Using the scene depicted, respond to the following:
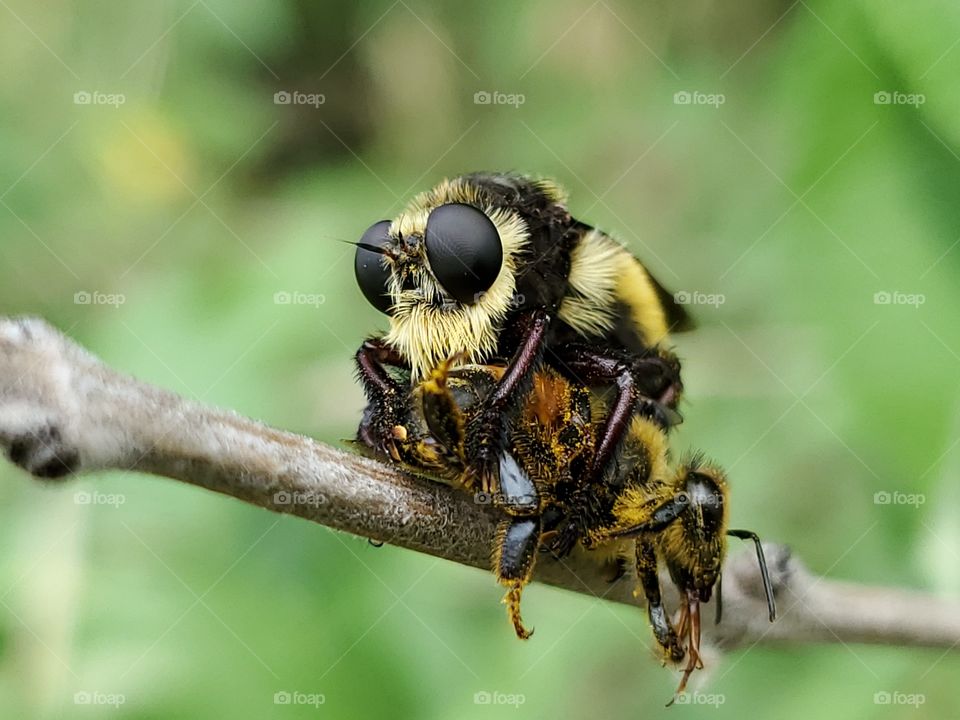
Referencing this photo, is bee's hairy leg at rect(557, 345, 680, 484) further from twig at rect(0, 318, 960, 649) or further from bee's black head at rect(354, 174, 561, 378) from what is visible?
twig at rect(0, 318, 960, 649)

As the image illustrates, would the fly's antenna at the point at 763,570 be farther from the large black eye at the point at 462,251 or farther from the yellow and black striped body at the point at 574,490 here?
the large black eye at the point at 462,251

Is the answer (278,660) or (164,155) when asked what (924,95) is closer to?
(278,660)

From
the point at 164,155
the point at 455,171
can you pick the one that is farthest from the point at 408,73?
the point at 164,155

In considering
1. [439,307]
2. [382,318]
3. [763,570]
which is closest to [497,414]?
[439,307]

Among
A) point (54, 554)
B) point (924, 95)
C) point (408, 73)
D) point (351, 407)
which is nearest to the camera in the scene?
point (924, 95)

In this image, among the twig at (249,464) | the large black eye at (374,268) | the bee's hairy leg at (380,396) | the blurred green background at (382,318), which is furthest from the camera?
the blurred green background at (382,318)

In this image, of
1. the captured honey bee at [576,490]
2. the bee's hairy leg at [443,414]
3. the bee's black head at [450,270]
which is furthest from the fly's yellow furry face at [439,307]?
the bee's hairy leg at [443,414]

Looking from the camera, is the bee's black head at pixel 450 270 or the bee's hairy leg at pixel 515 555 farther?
the bee's black head at pixel 450 270
